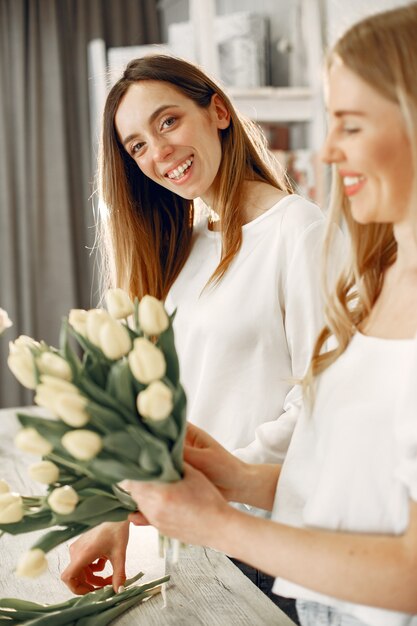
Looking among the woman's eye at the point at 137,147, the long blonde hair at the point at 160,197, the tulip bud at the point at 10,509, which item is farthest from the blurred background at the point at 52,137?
the tulip bud at the point at 10,509

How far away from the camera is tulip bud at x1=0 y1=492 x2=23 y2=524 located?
3.19 ft

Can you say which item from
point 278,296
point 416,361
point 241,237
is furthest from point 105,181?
point 416,361

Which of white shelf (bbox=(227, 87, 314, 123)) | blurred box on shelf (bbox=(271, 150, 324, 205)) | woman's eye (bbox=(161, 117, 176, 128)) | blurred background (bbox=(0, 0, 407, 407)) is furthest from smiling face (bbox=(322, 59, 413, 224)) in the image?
blurred background (bbox=(0, 0, 407, 407))

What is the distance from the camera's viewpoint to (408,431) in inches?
31.3

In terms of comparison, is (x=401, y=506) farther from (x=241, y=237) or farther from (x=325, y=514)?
(x=241, y=237)

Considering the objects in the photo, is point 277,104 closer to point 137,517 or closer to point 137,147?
point 137,147

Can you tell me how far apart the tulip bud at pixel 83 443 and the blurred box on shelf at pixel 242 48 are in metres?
2.91

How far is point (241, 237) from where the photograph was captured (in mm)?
1674

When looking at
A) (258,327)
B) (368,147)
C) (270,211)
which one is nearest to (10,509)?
(368,147)

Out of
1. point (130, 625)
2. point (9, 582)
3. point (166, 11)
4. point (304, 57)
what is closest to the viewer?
point (130, 625)

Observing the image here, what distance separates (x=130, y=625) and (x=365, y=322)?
52 centimetres

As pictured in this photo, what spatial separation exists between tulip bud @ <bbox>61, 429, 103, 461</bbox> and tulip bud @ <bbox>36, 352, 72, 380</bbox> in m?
0.08

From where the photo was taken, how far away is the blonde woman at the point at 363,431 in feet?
2.66

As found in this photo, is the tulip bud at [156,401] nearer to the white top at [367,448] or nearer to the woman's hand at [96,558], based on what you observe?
the white top at [367,448]
